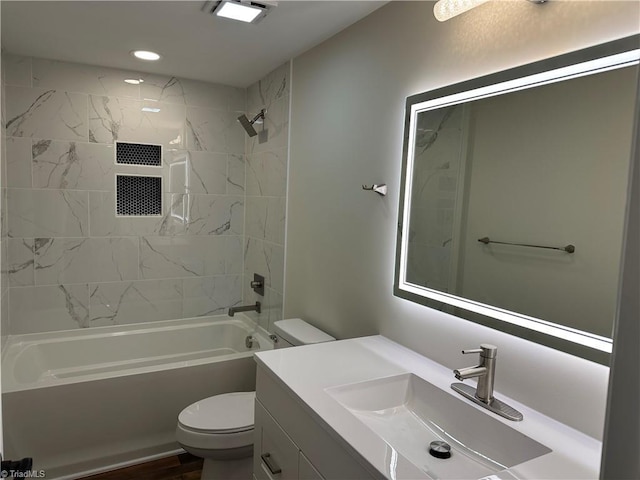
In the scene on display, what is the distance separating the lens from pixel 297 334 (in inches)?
90.7

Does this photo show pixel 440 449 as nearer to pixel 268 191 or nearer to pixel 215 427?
pixel 215 427

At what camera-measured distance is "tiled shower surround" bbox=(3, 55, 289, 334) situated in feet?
9.46

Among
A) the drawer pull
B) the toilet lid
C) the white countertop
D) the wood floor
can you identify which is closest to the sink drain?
the white countertop

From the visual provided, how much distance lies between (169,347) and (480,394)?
260 cm

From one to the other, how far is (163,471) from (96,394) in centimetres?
58

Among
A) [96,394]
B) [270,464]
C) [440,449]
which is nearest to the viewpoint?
Result: [440,449]

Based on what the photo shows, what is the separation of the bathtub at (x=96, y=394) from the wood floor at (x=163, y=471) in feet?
0.15

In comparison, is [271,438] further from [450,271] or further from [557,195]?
[557,195]

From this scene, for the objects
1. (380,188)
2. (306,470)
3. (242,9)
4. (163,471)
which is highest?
(242,9)

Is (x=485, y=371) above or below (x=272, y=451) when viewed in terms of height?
above

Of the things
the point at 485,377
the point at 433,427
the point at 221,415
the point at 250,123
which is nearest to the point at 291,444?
the point at 433,427

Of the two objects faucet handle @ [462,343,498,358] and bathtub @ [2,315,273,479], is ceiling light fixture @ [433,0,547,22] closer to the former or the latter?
faucet handle @ [462,343,498,358]

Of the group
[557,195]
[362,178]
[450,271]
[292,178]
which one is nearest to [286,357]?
[450,271]

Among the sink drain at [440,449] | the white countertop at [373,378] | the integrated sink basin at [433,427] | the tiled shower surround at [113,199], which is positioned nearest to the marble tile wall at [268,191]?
the tiled shower surround at [113,199]
